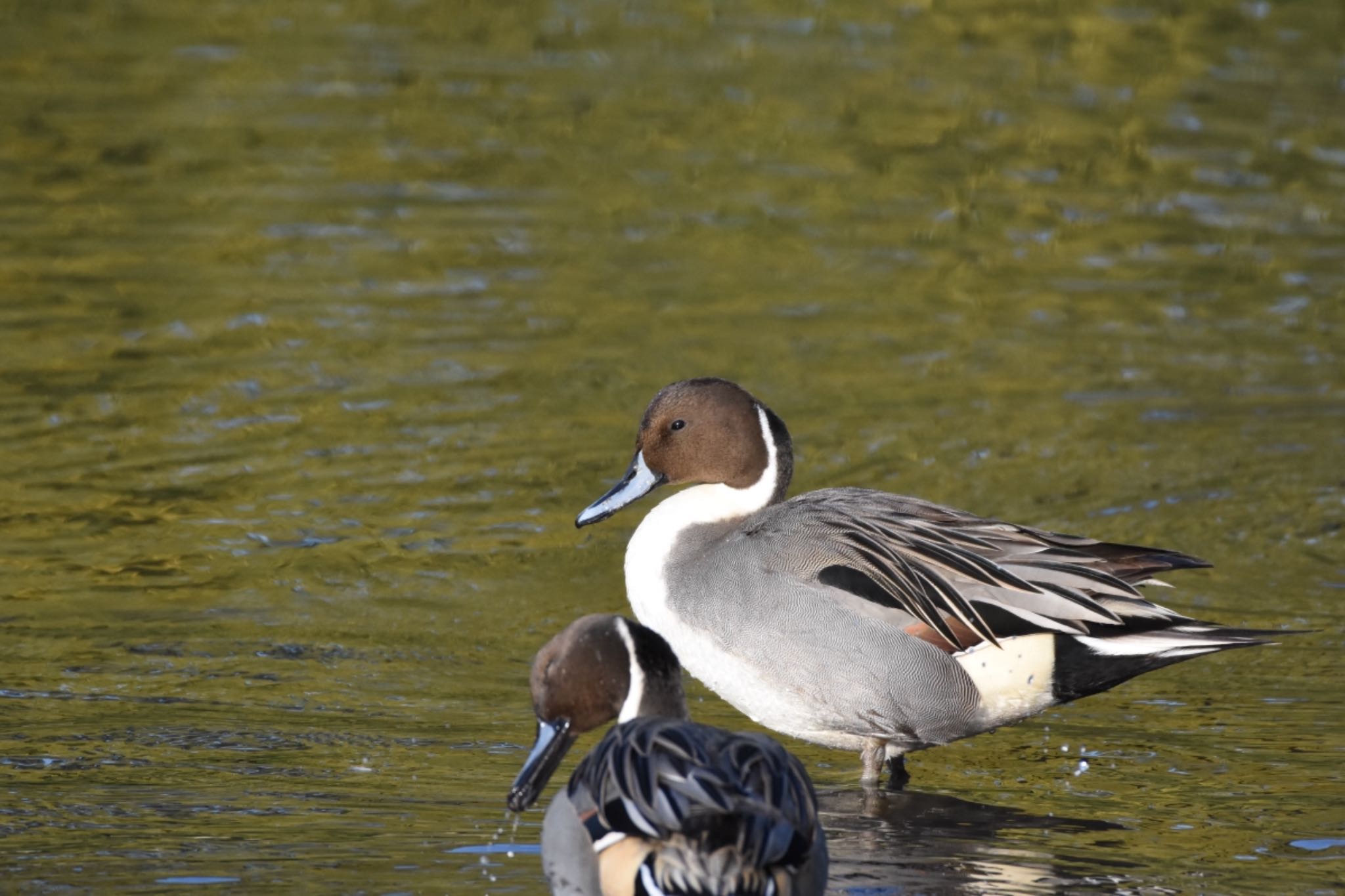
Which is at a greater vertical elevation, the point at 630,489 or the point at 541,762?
the point at 630,489

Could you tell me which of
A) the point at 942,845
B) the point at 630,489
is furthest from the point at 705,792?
the point at 630,489

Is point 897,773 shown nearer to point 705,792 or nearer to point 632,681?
point 632,681

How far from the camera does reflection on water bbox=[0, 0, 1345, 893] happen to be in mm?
5617

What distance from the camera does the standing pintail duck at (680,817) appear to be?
4.28m

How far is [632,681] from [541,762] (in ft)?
0.92

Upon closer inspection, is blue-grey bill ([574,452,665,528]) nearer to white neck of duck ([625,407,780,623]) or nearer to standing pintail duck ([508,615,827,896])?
white neck of duck ([625,407,780,623])

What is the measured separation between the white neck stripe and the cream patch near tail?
101 cm

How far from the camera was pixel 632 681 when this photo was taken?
5129 mm

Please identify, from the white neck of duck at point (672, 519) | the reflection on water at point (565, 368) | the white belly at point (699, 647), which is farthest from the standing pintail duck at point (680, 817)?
the white neck of duck at point (672, 519)

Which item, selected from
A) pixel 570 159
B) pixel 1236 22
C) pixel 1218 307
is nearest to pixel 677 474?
pixel 1218 307

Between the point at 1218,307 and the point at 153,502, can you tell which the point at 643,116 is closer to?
the point at 1218,307

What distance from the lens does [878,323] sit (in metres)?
9.90

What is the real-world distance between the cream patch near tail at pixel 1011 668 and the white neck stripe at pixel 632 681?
101cm

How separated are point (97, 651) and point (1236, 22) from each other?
10.1 m
